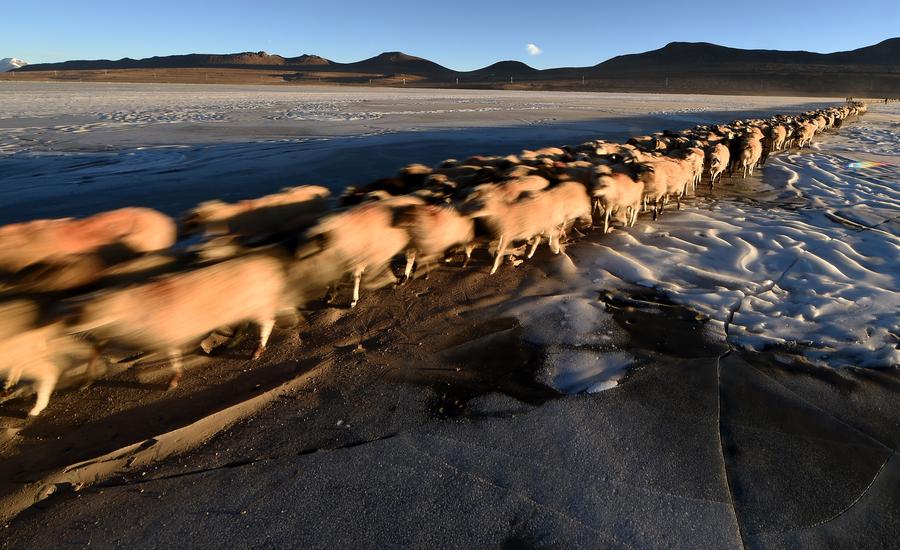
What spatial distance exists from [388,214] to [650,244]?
10.4ft

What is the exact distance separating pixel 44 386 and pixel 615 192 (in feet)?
14.7

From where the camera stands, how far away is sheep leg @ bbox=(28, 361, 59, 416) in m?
1.93

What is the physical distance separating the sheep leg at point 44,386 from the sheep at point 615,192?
411 cm

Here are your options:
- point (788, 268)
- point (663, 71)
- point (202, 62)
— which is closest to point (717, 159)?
point (788, 268)

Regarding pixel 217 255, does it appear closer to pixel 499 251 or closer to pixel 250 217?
pixel 250 217

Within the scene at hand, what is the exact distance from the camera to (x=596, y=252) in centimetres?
442

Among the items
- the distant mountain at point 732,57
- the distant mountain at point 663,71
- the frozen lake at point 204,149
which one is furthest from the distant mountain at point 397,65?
the frozen lake at point 204,149

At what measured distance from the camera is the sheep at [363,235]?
2527 millimetres

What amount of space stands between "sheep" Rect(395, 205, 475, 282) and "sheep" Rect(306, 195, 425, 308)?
61 mm

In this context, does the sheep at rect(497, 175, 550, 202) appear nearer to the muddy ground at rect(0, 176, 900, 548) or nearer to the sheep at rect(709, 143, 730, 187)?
the muddy ground at rect(0, 176, 900, 548)

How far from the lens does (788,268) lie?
4.06m

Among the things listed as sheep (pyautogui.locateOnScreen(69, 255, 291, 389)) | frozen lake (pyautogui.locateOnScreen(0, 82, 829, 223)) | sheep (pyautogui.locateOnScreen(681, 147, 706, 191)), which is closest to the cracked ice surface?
sheep (pyautogui.locateOnScreen(681, 147, 706, 191))

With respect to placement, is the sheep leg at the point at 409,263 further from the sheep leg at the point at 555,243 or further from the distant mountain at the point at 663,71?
the distant mountain at the point at 663,71

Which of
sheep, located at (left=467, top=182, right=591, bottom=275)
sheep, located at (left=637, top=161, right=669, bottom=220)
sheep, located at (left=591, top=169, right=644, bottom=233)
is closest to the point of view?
sheep, located at (left=467, top=182, right=591, bottom=275)
